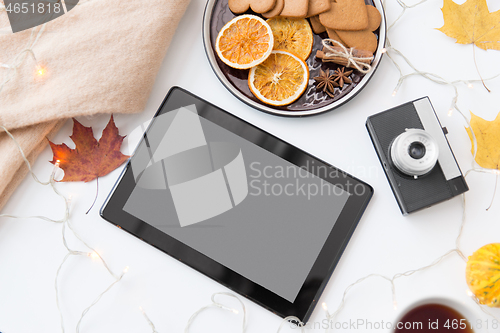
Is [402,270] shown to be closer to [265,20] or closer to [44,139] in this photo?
[265,20]

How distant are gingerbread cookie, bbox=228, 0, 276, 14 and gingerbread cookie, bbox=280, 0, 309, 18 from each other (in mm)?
28

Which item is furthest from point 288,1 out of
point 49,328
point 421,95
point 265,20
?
point 49,328

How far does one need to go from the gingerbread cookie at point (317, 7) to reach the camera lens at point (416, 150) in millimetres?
337

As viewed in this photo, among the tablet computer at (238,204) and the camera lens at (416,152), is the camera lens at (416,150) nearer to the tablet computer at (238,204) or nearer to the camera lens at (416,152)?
the camera lens at (416,152)

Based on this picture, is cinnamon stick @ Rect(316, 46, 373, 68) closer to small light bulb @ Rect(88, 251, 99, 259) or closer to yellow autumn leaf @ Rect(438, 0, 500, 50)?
yellow autumn leaf @ Rect(438, 0, 500, 50)

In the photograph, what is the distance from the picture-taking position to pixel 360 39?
74cm

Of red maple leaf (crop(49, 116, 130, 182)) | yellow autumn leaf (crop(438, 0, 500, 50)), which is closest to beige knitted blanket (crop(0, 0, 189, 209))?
red maple leaf (crop(49, 116, 130, 182))

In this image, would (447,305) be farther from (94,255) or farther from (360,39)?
(94,255)

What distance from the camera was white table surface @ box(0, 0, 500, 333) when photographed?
734 millimetres

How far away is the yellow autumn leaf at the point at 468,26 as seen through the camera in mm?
778

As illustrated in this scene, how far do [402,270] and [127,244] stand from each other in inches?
24.0

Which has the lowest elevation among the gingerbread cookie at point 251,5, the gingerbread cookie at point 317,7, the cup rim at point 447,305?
the cup rim at point 447,305

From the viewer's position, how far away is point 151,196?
2.44 ft

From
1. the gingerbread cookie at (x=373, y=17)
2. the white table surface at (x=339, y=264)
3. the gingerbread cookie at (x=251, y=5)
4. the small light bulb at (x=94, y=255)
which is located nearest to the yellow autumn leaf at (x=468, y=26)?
the white table surface at (x=339, y=264)
